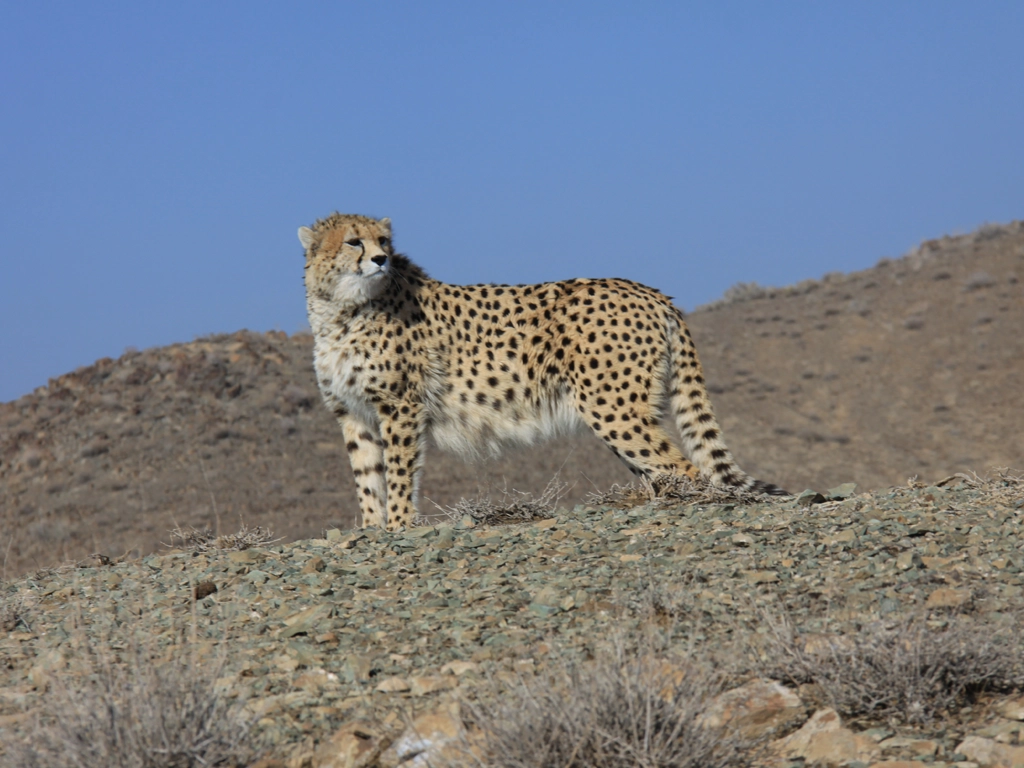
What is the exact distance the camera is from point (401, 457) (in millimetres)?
7391

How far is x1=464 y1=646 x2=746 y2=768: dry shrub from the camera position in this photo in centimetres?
315

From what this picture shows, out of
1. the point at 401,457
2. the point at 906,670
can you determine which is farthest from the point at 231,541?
the point at 906,670

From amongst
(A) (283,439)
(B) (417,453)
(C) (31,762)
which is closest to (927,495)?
(B) (417,453)

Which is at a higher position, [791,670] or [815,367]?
[815,367]

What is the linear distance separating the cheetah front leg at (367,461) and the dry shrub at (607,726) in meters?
4.52

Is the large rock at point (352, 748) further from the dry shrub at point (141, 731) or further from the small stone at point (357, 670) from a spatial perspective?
the small stone at point (357, 670)

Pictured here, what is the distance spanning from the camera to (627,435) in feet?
23.5

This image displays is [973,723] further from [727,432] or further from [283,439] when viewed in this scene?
[727,432]

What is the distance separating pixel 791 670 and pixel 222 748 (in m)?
1.80

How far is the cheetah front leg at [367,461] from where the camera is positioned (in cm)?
779

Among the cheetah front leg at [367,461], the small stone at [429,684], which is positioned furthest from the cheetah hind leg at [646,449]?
the small stone at [429,684]

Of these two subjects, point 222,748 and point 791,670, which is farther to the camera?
point 791,670

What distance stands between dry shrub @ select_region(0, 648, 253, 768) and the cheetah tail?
4193 millimetres

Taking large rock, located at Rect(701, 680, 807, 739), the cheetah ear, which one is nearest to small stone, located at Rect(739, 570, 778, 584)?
large rock, located at Rect(701, 680, 807, 739)
